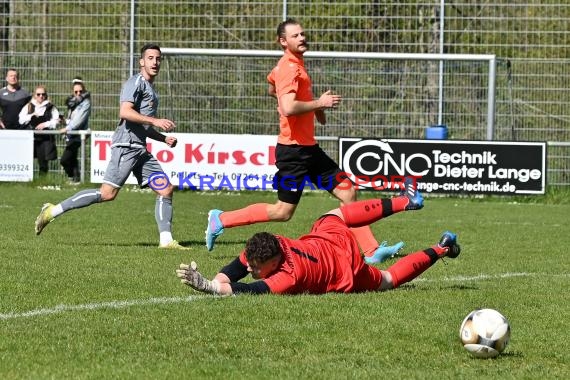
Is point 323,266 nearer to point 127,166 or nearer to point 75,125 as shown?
point 127,166

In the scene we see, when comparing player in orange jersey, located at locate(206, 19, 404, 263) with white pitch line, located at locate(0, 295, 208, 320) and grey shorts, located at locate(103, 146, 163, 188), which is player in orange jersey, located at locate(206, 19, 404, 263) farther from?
white pitch line, located at locate(0, 295, 208, 320)

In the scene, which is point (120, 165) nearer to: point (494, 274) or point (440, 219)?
point (494, 274)

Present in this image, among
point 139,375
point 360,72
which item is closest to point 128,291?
point 139,375

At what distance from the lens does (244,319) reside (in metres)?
7.40

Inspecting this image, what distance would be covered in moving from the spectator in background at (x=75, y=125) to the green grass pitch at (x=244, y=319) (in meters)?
8.57

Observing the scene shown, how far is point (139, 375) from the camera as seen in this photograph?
5973 millimetres

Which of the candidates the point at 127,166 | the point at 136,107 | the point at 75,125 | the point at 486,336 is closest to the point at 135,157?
the point at 127,166

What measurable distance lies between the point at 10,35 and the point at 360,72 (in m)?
6.56

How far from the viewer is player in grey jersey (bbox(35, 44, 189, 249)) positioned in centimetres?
1220

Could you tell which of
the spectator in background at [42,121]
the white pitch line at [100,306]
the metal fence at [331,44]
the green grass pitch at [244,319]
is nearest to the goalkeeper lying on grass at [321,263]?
the green grass pitch at [244,319]

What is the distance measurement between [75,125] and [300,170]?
11.7 metres

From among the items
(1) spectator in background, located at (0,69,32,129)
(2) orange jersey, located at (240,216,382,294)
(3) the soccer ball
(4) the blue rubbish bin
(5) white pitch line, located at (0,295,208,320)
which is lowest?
(5) white pitch line, located at (0,295,208,320)

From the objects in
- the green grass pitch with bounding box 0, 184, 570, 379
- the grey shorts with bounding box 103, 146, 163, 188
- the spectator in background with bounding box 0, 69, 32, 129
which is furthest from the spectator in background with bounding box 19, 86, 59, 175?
the grey shorts with bounding box 103, 146, 163, 188

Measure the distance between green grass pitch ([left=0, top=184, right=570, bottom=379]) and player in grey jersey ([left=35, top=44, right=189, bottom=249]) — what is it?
0.39 meters
